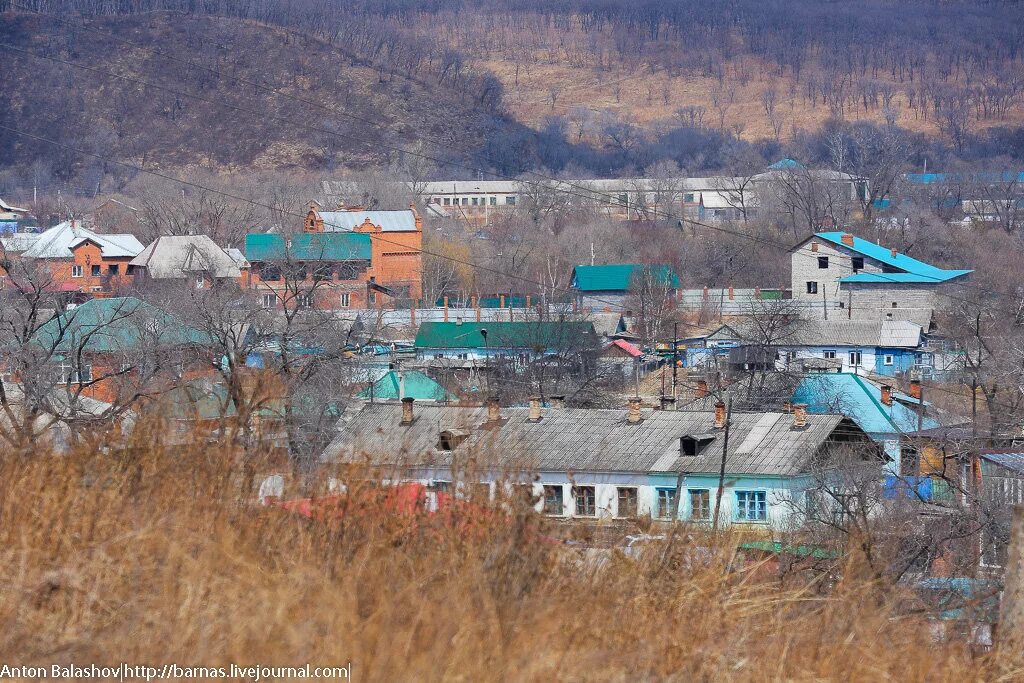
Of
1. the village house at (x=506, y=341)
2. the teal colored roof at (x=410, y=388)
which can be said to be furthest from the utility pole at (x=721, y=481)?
the village house at (x=506, y=341)

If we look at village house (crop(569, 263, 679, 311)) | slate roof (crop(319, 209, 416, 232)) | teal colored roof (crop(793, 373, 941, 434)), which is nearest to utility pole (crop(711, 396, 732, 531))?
teal colored roof (crop(793, 373, 941, 434))

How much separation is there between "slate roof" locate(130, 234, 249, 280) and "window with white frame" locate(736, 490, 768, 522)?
26608mm

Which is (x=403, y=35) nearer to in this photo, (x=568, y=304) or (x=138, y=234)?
(x=138, y=234)

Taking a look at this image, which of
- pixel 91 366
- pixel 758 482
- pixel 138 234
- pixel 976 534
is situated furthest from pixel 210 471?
pixel 138 234

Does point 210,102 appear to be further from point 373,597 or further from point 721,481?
point 373,597

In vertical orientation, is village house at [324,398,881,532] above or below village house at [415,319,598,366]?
below

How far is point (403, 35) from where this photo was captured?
438ft

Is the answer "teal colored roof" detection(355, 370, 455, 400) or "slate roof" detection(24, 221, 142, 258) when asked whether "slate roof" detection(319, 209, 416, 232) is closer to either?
"slate roof" detection(24, 221, 142, 258)

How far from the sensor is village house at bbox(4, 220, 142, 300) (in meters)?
43.1

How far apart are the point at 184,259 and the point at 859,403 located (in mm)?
26302

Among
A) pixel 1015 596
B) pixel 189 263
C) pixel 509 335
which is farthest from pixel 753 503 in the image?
pixel 189 263

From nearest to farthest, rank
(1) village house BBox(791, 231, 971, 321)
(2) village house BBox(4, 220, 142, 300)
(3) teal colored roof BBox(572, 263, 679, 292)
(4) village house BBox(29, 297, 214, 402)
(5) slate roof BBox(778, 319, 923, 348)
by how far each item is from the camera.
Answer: (4) village house BBox(29, 297, 214, 402) → (5) slate roof BBox(778, 319, 923, 348) → (1) village house BBox(791, 231, 971, 321) → (3) teal colored roof BBox(572, 263, 679, 292) → (2) village house BBox(4, 220, 142, 300)

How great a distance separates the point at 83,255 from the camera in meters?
44.5

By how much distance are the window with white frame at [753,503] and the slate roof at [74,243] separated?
33.0 metres
